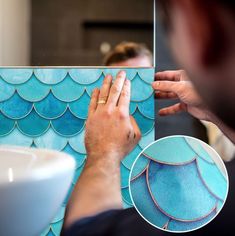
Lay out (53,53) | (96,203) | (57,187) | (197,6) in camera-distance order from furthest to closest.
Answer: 1. (53,53)
2. (96,203)
3. (57,187)
4. (197,6)

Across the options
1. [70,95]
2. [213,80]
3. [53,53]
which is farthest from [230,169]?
[213,80]

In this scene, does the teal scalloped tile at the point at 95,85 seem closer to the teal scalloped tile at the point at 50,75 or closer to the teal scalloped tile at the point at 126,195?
the teal scalloped tile at the point at 50,75

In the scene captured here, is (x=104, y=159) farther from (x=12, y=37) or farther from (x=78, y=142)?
(x=12, y=37)

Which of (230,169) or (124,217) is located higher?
(230,169)

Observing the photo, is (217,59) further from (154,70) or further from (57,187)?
(154,70)

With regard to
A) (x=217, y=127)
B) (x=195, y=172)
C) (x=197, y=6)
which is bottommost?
(x=195, y=172)

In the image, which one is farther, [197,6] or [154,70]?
[154,70]

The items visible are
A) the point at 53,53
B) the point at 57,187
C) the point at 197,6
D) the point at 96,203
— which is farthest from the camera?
the point at 53,53

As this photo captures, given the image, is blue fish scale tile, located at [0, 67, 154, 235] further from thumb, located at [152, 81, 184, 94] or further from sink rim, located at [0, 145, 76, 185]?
sink rim, located at [0, 145, 76, 185]

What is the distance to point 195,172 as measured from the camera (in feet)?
3.66

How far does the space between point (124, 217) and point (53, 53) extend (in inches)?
19.9

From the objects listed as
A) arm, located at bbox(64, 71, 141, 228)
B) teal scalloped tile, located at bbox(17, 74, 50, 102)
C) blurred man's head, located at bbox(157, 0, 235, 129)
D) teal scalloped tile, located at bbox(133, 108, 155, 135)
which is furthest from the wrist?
blurred man's head, located at bbox(157, 0, 235, 129)

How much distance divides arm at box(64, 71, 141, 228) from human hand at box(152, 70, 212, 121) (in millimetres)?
88

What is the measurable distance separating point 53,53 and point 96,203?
443mm
